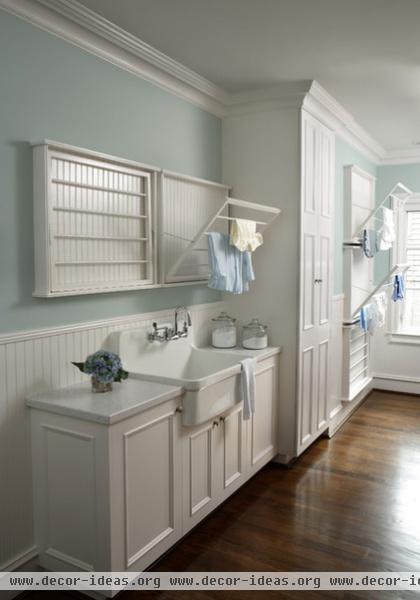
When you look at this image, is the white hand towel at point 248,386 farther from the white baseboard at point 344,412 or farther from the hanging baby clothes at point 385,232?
the hanging baby clothes at point 385,232

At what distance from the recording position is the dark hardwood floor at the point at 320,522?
238cm

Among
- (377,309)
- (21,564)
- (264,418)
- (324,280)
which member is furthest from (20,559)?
(377,309)

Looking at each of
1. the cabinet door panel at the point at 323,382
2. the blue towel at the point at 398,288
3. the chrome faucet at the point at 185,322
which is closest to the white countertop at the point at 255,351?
the chrome faucet at the point at 185,322

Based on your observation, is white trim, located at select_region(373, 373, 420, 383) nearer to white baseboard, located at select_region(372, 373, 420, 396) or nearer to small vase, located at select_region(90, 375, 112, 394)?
white baseboard, located at select_region(372, 373, 420, 396)

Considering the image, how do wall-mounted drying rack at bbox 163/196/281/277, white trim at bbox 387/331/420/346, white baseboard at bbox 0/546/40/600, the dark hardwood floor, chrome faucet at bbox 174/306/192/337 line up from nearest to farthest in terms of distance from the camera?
white baseboard at bbox 0/546/40/600 → the dark hardwood floor → wall-mounted drying rack at bbox 163/196/281/277 → chrome faucet at bbox 174/306/192/337 → white trim at bbox 387/331/420/346

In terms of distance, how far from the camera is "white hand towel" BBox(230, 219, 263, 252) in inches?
115

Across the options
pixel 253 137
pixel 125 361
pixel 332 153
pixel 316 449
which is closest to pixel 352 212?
pixel 332 153

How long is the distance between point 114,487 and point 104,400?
0.36 m

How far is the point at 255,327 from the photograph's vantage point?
345cm

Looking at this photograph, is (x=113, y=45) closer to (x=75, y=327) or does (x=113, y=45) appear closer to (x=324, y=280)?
(x=75, y=327)

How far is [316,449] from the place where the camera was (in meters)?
3.86

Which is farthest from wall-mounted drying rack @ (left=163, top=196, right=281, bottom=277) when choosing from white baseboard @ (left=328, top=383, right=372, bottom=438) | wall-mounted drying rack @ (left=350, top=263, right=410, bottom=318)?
white baseboard @ (left=328, top=383, right=372, bottom=438)

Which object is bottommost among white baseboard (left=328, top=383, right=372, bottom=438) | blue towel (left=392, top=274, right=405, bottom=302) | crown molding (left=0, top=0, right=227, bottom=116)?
white baseboard (left=328, top=383, right=372, bottom=438)

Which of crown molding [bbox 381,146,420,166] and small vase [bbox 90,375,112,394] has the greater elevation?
crown molding [bbox 381,146,420,166]
